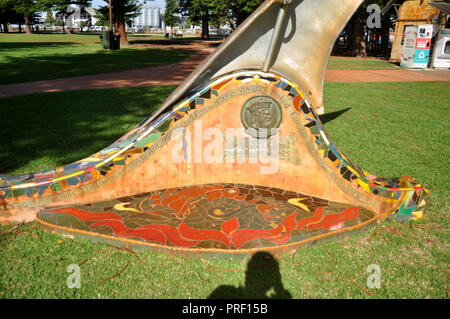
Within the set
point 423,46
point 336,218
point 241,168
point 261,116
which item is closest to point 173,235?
point 241,168

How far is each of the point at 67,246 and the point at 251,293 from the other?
1.64 metres

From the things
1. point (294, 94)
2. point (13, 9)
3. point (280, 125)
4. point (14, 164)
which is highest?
point (13, 9)

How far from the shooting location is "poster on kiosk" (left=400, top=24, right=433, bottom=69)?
17484 millimetres

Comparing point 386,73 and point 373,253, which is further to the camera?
point 386,73

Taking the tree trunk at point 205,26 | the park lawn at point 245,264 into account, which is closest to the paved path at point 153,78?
the park lawn at point 245,264

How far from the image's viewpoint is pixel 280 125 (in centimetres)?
335

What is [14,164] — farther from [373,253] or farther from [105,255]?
[373,253]

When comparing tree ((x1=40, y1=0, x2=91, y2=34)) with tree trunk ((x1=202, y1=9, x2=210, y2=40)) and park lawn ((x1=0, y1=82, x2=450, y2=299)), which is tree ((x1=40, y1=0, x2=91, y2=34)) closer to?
tree trunk ((x1=202, y1=9, x2=210, y2=40))

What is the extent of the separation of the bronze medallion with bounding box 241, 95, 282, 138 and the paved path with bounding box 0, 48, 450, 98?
8329 mm

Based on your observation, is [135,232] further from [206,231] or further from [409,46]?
[409,46]

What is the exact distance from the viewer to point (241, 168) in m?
3.62

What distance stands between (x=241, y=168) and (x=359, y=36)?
2462cm

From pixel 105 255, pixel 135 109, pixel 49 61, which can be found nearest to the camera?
pixel 105 255

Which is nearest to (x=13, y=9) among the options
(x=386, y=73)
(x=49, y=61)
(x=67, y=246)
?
(x=49, y=61)
